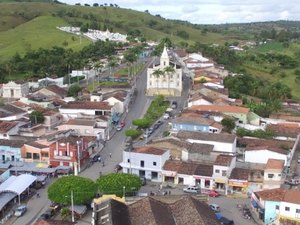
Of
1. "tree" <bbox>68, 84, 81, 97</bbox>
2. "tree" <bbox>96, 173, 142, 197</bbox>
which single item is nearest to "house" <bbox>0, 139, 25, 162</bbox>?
"tree" <bbox>96, 173, 142, 197</bbox>

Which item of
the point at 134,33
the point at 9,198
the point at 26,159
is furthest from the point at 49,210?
the point at 134,33

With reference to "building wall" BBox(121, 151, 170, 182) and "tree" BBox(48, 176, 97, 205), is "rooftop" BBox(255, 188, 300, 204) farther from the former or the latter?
"tree" BBox(48, 176, 97, 205)

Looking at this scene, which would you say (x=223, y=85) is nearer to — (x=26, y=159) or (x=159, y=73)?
(x=159, y=73)

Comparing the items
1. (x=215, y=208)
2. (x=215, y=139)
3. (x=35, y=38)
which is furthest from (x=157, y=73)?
(x=35, y=38)

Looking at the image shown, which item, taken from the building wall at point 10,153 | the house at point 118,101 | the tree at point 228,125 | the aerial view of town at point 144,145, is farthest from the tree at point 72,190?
the house at point 118,101

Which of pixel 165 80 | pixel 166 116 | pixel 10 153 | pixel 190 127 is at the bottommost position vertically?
pixel 10 153

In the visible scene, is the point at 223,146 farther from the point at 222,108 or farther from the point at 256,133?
the point at 222,108

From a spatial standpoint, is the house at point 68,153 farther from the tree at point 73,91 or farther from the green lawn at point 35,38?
the green lawn at point 35,38
